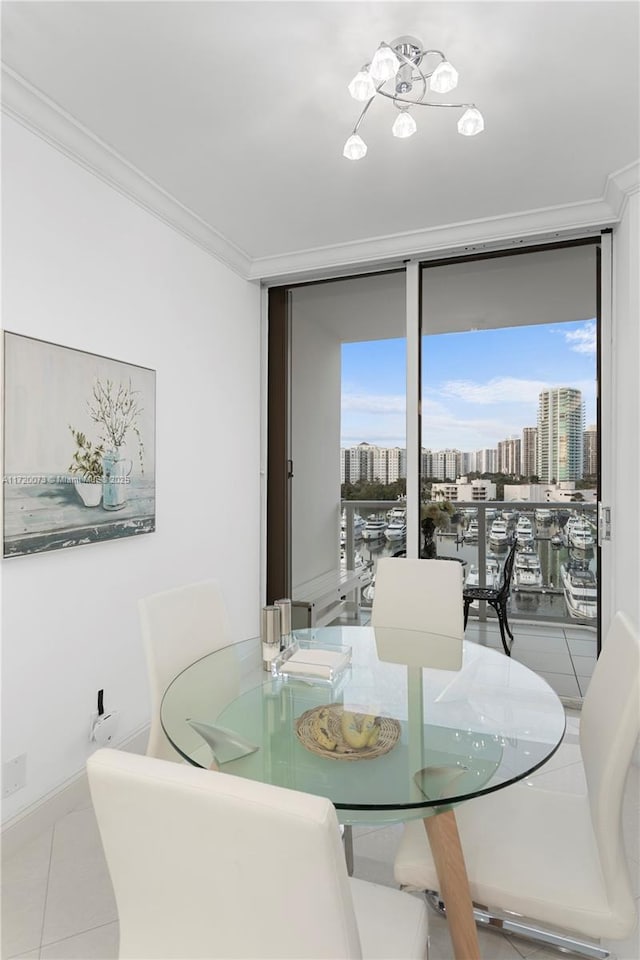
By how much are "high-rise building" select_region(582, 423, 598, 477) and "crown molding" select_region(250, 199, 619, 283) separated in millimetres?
1048

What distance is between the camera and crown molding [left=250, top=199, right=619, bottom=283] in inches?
108

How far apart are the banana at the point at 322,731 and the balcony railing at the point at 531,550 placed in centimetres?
178

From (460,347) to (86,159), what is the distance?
2.13m

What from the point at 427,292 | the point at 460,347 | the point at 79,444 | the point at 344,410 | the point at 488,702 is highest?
the point at 427,292

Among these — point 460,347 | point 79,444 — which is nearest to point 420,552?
point 460,347

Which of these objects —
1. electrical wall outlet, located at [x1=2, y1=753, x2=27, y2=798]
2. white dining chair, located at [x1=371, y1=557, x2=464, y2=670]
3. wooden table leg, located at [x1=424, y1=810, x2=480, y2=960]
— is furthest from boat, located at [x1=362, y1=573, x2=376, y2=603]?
wooden table leg, located at [x1=424, y1=810, x2=480, y2=960]

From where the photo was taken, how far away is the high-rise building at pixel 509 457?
3.15 m

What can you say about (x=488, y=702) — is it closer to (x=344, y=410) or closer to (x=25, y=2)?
(x=344, y=410)

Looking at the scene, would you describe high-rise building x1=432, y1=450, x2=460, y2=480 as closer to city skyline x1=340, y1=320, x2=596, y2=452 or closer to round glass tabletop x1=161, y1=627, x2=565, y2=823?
city skyline x1=340, y1=320, x2=596, y2=452

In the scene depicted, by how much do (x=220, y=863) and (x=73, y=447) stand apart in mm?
1764

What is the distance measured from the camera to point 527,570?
3.21 metres

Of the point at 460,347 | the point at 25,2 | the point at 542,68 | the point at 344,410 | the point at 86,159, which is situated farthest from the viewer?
the point at 344,410

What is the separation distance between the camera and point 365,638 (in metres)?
2.25

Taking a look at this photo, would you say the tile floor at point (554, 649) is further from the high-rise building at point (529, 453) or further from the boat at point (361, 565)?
the high-rise building at point (529, 453)
